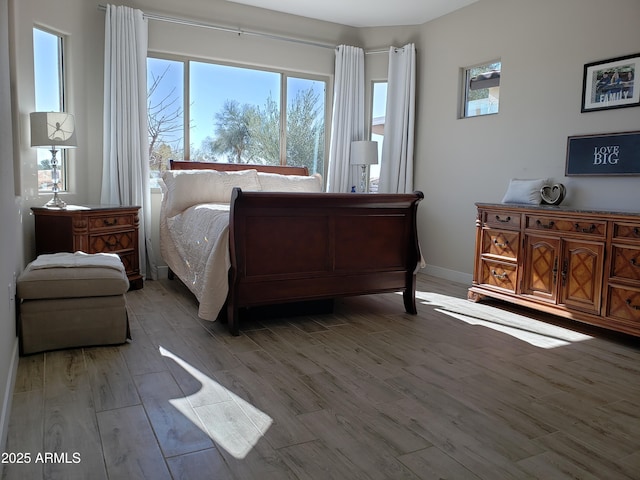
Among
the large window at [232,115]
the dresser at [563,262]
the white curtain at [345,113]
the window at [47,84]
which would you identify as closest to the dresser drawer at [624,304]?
the dresser at [563,262]

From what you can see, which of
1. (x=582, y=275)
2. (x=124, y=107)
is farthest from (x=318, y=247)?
(x=124, y=107)

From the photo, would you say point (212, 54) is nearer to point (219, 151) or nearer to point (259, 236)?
point (219, 151)

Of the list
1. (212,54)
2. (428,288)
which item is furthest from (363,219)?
(212,54)

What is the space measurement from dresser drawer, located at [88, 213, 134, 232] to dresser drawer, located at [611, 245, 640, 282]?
3.91m

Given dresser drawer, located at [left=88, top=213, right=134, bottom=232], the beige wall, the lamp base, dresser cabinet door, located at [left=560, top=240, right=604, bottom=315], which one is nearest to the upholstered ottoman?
the beige wall

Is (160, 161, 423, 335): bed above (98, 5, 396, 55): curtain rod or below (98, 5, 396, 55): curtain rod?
below

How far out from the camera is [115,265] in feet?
10.3

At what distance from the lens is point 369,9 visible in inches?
216

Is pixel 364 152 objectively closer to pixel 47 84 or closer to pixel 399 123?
pixel 399 123

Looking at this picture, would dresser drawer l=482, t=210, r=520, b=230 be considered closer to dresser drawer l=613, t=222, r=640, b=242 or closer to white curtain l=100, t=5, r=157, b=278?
dresser drawer l=613, t=222, r=640, b=242

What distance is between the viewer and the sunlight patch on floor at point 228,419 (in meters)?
1.97

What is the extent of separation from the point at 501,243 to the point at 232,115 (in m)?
3.30

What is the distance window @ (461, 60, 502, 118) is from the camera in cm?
504

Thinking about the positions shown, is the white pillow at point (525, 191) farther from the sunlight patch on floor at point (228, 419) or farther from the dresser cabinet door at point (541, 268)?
the sunlight patch on floor at point (228, 419)
